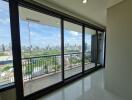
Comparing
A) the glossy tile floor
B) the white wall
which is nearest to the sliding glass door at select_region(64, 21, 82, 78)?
the glossy tile floor

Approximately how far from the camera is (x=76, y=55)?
5.74 metres

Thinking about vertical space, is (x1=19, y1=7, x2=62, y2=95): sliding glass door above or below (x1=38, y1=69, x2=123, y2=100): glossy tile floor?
above

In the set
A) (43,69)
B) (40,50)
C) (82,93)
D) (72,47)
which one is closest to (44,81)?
(43,69)

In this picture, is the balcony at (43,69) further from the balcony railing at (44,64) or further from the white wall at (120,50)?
the white wall at (120,50)

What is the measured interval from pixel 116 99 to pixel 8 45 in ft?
9.26

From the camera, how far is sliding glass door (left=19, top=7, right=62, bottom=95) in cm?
341

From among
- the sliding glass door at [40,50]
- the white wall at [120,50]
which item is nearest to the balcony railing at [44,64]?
the sliding glass door at [40,50]

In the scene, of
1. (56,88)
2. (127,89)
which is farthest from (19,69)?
(127,89)

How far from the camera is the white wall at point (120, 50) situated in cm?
267

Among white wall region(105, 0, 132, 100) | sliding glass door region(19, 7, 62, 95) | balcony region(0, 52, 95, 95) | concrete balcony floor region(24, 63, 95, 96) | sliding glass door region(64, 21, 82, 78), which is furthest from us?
sliding glass door region(64, 21, 82, 78)

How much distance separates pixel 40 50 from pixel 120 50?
2.67m

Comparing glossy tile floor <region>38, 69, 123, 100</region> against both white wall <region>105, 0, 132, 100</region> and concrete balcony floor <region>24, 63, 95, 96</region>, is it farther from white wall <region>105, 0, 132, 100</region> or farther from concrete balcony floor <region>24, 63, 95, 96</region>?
concrete balcony floor <region>24, 63, 95, 96</region>

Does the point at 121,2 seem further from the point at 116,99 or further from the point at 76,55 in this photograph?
the point at 76,55

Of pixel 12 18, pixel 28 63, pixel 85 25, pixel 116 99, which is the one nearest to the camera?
pixel 12 18
